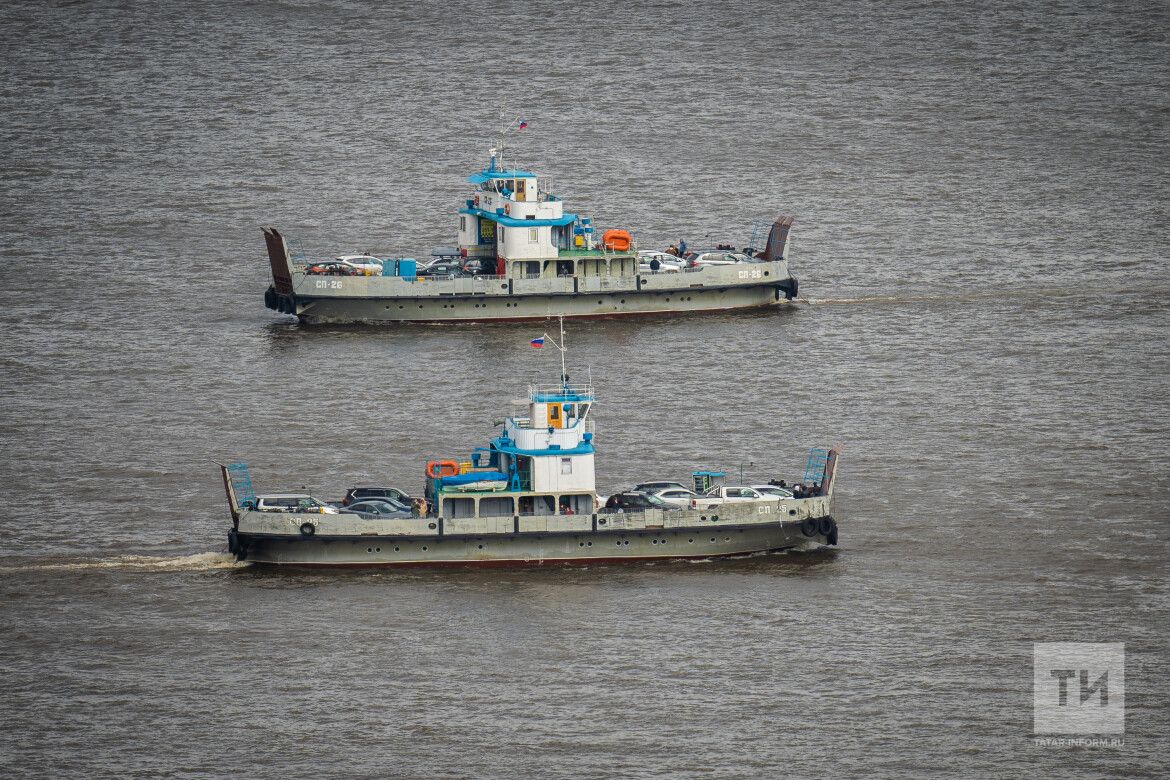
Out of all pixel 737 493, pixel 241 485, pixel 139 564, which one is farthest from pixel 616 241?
pixel 139 564

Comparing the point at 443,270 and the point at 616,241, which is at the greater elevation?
the point at 616,241

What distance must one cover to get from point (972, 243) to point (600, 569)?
6168 cm

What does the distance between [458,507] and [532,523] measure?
2.50 m

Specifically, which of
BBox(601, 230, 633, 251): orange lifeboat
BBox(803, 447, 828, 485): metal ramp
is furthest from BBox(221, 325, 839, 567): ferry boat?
BBox(601, 230, 633, 251): orange lifeboat

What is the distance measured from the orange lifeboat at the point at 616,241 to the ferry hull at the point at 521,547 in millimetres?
40355

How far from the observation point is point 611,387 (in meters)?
103

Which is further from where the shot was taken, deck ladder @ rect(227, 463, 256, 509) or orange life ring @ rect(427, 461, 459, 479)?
orange life ring @ rect(427, 461, 459, 479)

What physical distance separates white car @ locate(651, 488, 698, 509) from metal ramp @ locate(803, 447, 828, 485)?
4.33 meters

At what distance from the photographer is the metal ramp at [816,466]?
84231mm

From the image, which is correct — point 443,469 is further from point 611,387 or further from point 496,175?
point 496,175

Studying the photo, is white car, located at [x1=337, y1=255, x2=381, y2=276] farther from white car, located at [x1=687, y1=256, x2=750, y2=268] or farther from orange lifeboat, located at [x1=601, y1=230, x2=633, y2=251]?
white car, located at [x1=687, y1=256, x2=750, y2=268]

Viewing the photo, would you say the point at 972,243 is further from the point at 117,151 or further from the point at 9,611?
the point at 9,611

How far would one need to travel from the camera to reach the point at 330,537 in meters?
77.2

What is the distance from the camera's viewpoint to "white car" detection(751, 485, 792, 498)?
80.0 m
